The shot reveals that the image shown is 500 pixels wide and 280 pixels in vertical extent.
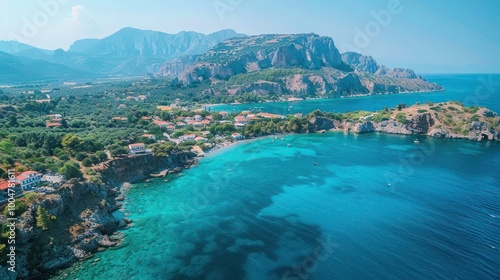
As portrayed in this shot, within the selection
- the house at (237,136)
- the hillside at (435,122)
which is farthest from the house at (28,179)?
the hillside at (435,122)

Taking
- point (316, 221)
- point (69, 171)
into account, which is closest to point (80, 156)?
point (69, 171)

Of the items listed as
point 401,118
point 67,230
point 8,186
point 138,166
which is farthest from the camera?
point 401,118

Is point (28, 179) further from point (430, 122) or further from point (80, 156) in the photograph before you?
point (430, 122)

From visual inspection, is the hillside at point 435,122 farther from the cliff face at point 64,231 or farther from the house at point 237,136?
the cliff face at point 64,231

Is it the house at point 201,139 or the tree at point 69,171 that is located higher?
the tree at point 69,171

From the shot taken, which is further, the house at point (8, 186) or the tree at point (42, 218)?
the house at point (8, 186)
